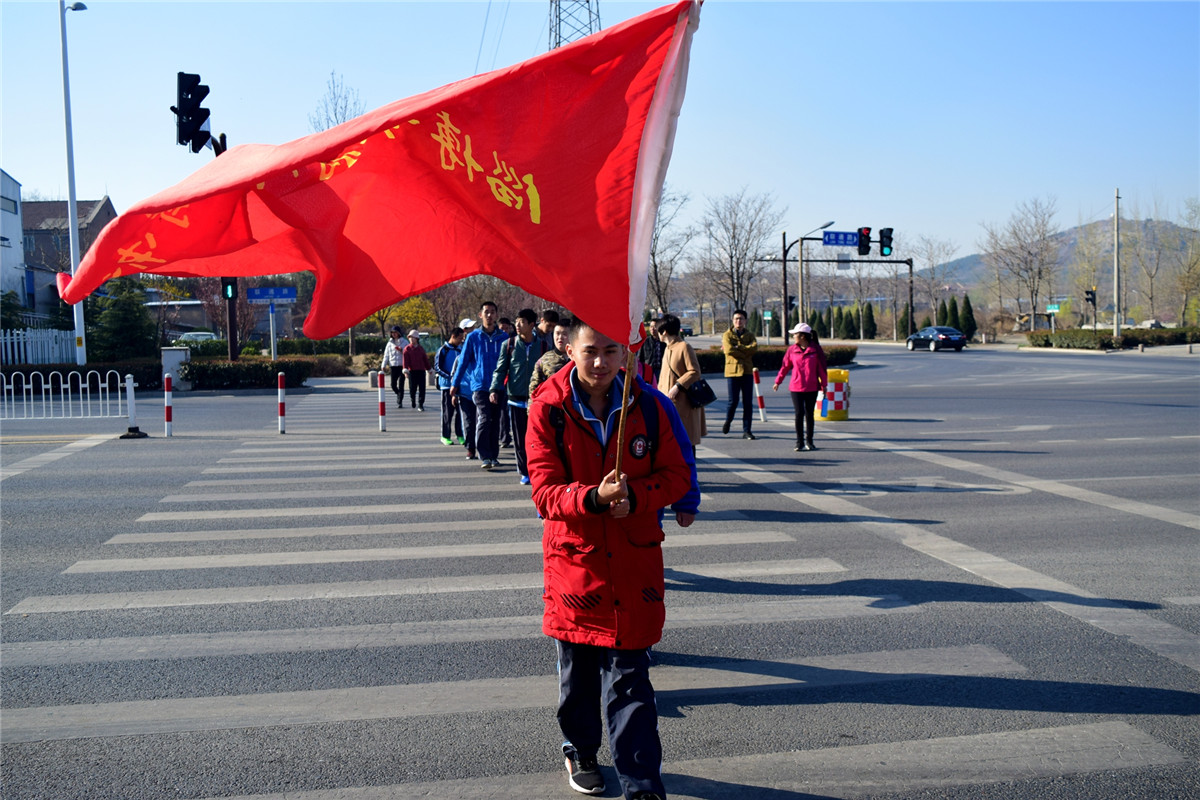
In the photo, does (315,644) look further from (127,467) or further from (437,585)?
(127,467)

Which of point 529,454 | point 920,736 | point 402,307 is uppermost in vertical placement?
point 402,307

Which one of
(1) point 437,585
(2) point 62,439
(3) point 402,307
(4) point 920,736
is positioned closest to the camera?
(4) point 920,736

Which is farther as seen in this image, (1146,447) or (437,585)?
(1146,447)

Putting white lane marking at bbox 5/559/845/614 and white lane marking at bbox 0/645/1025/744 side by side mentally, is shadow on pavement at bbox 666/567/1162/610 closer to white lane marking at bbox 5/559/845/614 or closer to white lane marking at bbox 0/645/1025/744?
white lane marking at bbox 5/559/845/614

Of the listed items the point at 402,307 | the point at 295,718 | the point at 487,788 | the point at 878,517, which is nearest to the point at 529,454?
the point at 487,788

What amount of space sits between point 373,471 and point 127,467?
10.4 ft

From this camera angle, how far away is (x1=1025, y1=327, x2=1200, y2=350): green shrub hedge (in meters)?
51.2

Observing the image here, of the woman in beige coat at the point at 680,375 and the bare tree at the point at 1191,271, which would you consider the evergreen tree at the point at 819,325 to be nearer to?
the bare tree at the point at 1191,271

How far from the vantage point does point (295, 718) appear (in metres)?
4.19

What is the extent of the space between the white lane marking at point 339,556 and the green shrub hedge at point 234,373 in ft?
68.9

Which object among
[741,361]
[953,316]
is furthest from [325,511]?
[953,316]

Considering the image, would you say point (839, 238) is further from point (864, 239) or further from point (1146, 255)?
point (1146, 255)

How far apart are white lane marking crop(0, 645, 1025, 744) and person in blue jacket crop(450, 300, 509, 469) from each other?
6625mm

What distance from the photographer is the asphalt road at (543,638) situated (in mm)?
3732
